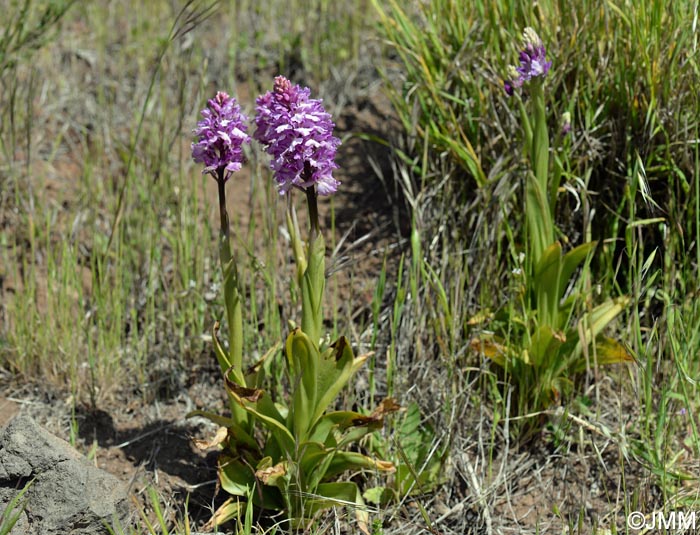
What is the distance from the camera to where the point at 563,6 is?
267 cm

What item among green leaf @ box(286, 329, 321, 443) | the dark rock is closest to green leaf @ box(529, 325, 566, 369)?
green leaf @ box(286, 329, 321, 443)

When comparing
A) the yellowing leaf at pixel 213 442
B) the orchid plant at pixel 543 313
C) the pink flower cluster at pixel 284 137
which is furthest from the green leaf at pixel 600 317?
the yellowing leaf at pixel 213 442

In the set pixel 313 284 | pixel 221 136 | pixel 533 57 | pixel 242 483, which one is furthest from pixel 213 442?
pixel 533 57

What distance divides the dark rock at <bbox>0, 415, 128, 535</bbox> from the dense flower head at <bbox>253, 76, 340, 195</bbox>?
900mm

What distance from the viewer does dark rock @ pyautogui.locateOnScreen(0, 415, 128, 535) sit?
197 cm

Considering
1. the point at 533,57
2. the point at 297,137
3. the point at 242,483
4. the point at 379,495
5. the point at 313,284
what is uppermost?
the point at 533,57

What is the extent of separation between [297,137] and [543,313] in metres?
0.99

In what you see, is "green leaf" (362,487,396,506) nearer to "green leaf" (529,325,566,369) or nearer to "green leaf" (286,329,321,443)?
"green leaf" (286,329,321,443)

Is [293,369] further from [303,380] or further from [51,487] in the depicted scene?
[51,487]

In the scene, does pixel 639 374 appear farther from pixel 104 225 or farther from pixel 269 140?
pixel 104 225

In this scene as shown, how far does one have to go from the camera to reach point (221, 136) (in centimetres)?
193

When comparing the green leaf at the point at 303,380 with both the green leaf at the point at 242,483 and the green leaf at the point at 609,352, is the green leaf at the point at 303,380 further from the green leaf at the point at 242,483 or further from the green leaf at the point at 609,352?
the green leaf at the point at 609,352

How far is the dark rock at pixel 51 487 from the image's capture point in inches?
77.5

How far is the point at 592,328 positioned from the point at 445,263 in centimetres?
54
